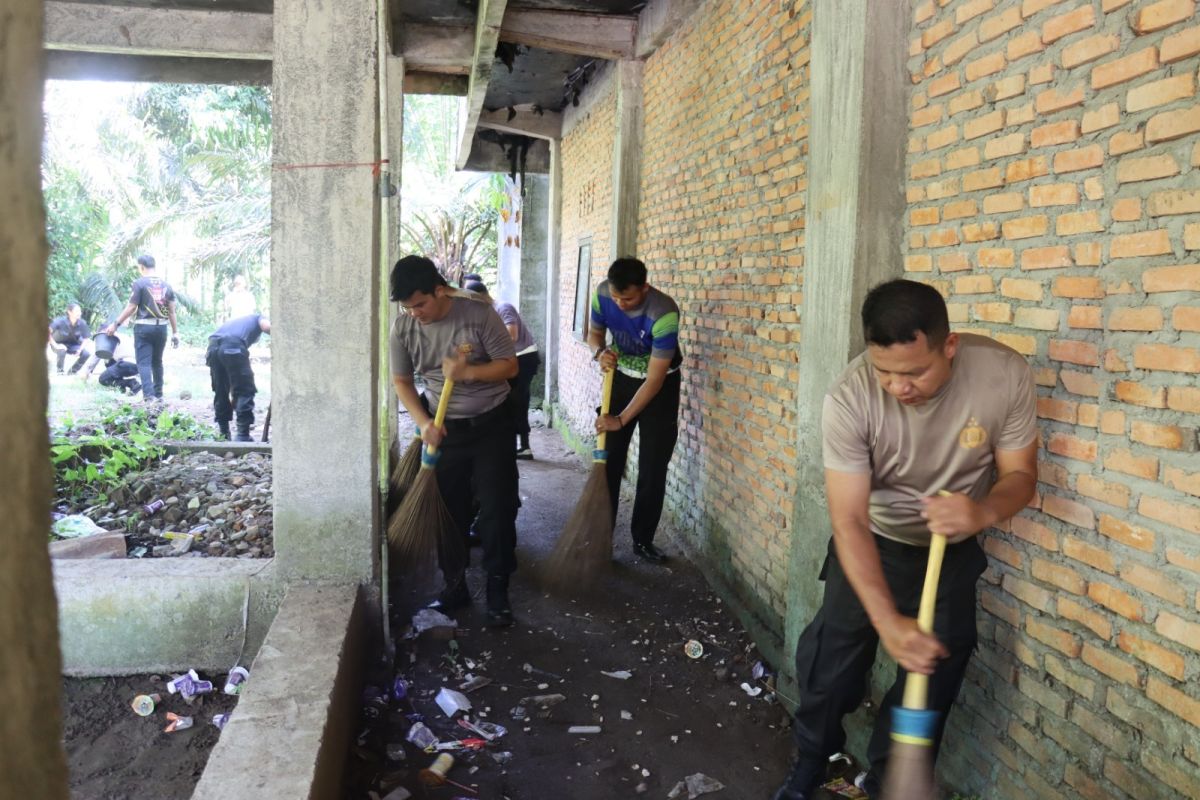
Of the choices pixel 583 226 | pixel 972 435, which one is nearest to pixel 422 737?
pixel 972 435

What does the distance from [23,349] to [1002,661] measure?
2.90m

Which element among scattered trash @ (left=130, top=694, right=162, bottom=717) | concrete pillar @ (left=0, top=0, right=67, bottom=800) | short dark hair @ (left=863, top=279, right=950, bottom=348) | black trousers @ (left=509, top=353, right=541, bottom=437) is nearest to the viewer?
concrete pillar @ (left=0, top=0, right=67, bottom=800)

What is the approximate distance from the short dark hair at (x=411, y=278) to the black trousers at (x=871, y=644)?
2465 mm

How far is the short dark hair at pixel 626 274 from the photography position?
5172 mm

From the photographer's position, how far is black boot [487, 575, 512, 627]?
478 centimetres

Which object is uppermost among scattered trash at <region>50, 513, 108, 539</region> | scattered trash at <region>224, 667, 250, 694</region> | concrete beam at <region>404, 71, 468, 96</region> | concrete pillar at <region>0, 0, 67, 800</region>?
concrete beam at <region>404, 71, 468, 96</region>

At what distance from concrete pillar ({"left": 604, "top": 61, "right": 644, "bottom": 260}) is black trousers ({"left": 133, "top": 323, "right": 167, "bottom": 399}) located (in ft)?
22.5

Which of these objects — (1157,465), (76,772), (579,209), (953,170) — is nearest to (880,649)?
(1157,465)

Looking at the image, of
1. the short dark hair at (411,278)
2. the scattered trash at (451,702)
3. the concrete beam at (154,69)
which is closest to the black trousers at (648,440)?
the short dark hair at (411,278)

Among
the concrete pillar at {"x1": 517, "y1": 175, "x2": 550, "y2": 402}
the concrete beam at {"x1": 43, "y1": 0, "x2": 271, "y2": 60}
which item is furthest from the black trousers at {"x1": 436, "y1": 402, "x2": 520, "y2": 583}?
the concrete pillar at {"x1": 517, "y1": 175, "x2": 550, "y2": 402}

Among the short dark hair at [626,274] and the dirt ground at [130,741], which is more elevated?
the short dark hair at [626,274]

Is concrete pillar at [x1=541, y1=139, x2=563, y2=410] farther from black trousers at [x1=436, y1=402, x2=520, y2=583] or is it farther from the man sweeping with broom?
the man sweeping with broom

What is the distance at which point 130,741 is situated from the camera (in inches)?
138

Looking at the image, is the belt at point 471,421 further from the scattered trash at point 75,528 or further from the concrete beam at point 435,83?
the concrete beam at point 435,83
